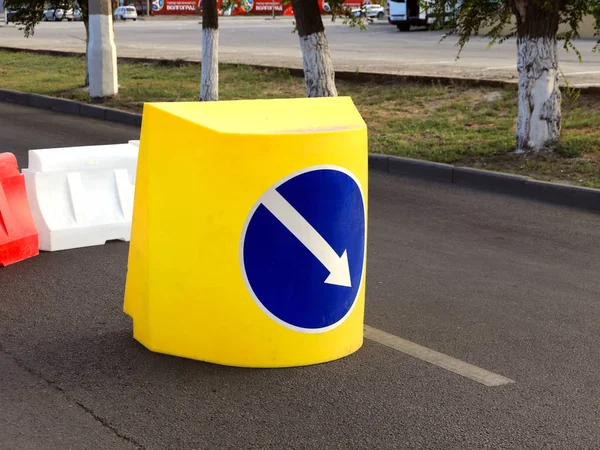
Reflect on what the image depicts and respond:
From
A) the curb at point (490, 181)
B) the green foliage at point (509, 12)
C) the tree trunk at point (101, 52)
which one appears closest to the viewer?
the curb at point (490, 181)

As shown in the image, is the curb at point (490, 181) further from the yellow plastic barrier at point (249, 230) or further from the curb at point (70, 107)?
the curb at point (70, 107)

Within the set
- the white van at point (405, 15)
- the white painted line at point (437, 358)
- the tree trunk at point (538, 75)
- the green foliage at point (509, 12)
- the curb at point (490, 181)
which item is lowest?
the white painted line at point (437, 358)

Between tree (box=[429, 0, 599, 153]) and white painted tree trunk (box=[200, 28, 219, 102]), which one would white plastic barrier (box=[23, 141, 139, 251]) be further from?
white painted tree trunk (box=[200, 28, 219, 102])

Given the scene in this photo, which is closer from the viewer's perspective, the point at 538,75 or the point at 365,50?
the point at 538,75

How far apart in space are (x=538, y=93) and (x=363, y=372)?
640cm

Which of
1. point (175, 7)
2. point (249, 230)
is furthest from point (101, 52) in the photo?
point (175, 7)

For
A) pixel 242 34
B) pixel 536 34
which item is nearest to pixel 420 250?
pixel 536 34

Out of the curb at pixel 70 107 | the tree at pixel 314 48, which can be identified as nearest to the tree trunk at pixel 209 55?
the curb at pixel 70 107

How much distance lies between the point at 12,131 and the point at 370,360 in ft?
31.7

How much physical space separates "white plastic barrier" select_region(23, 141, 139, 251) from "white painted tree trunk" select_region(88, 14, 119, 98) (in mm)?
9477

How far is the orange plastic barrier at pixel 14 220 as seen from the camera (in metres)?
6.25

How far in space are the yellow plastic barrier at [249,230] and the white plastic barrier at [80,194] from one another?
233 cm

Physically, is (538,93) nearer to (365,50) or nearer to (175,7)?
(365,50)

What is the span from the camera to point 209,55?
15688mm
